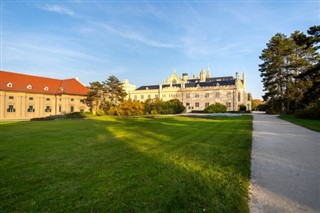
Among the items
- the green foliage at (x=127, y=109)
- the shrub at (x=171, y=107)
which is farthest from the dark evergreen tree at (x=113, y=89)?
the green foliage at (x=127, y=109)

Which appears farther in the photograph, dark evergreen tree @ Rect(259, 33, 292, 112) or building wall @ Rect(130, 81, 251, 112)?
building wall @ Rect(130, 81, 251, 112)

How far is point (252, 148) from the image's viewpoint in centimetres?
798

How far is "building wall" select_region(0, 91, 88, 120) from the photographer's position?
43.1 metres

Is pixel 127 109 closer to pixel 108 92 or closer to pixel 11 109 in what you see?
pixel 108 92

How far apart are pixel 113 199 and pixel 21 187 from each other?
2.17 m

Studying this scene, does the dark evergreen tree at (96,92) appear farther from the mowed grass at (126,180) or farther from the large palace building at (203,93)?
the mowed grass at (126,180)

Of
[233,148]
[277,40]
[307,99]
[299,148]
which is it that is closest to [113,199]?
[233,148]

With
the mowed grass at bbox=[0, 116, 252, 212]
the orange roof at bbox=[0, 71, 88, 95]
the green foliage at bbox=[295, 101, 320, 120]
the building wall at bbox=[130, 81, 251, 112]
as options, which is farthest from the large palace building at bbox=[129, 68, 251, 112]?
the mowed grass at bbox=[0, 116, 252, 212]

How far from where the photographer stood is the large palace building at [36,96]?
4353 cm

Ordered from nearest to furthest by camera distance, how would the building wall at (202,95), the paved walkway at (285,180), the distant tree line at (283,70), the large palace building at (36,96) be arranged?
the paved walkway at (285,180), the distant tree line at (283,70), the large palace building at (36,96), the building wall at (202,95)

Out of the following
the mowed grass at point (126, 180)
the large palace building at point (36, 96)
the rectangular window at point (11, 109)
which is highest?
the large palace building at point (36, 96)

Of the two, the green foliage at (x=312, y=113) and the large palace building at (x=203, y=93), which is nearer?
the green foliage at (x=312, y=113)

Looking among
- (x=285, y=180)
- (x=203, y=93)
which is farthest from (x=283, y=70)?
(x=285, y=180)

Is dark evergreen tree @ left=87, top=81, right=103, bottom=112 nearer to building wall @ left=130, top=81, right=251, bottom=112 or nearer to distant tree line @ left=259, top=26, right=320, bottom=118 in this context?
building wall @ left=130, top=81, right=251, bottom=112
